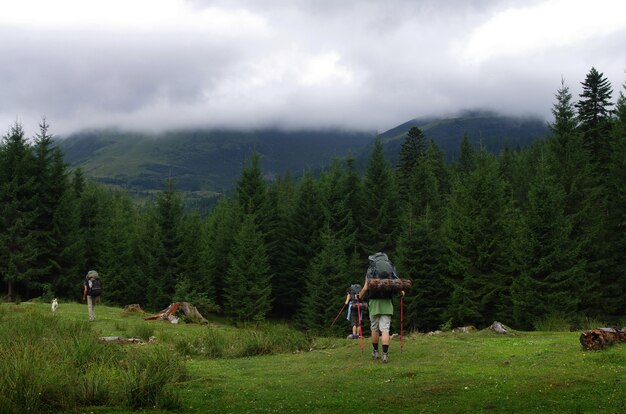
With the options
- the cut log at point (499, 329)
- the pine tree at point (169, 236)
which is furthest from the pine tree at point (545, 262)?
the pine tree at point (169, 236)

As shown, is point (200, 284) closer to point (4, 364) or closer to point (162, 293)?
point (162, 293)

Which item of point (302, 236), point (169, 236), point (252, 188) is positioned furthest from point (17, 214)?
point (302, 236)

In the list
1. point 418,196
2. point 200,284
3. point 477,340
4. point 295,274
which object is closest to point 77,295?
point 200,284

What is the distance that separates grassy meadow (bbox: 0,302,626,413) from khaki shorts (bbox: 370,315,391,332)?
0.79 m

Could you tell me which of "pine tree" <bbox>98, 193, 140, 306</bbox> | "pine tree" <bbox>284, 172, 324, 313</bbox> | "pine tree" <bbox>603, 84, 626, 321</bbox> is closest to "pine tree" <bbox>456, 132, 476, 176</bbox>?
"pine tree" <bbox>284, 172, 324, 313</bbox>

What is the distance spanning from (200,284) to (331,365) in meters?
40.0

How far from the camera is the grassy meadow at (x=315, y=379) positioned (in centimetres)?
802

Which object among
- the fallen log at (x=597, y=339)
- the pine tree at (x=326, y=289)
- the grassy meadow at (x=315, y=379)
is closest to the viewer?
the grassy meadow at (x=315, y=379)

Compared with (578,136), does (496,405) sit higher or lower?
lower

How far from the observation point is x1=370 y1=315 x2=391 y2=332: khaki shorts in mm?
11953

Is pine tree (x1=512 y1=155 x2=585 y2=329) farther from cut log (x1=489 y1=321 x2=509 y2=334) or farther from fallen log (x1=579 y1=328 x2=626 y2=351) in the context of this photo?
fallen log (x1=579 y1=328 x2=626 y2=351)

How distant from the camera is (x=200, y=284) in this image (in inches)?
1972

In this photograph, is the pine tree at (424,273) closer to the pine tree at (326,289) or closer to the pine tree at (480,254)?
the pine tree at (480,254)

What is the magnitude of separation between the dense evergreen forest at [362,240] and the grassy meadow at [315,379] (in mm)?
21323
